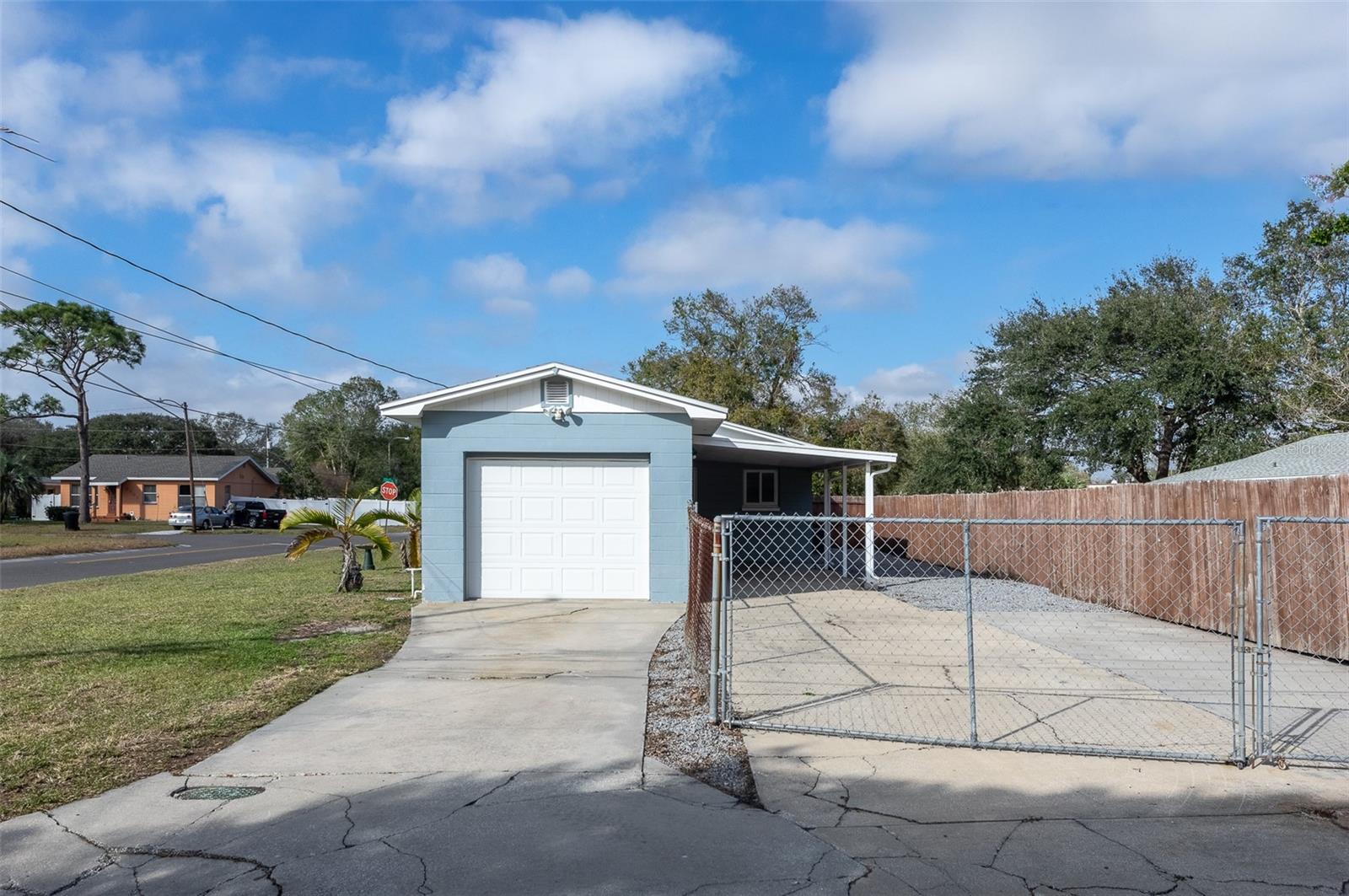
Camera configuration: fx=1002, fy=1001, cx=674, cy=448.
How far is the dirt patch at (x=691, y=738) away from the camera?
606 centimetres

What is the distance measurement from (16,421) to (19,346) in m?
32.5

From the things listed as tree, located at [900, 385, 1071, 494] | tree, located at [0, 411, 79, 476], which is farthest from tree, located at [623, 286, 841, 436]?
tree, located at [0, 411, 79, 476]

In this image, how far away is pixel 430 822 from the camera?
17.0ft

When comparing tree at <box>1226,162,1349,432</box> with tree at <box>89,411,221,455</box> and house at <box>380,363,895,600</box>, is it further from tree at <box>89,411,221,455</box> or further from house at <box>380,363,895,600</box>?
tree at <box>89,411,221,455</box>

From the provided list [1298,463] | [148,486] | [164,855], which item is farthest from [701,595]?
[148,486]

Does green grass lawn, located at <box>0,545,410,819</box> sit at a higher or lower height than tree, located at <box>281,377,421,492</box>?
lower

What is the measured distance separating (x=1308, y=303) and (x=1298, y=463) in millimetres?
17280

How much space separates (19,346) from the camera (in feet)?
167

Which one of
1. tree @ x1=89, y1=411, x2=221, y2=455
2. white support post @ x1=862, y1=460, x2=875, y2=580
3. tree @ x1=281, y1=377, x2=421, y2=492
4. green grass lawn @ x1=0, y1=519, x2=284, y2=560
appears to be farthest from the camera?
tree @ x1=89, y1=411, x2=221, y2=455

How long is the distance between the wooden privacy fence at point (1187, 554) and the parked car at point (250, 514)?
42.2 metres

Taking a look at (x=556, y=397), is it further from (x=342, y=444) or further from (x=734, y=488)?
(x=342, y=444)

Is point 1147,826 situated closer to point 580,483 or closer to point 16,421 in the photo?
point 580,483

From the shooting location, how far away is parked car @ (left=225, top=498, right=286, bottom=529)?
174 ft

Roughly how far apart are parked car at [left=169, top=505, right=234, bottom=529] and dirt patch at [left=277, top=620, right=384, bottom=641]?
42.2 metres
